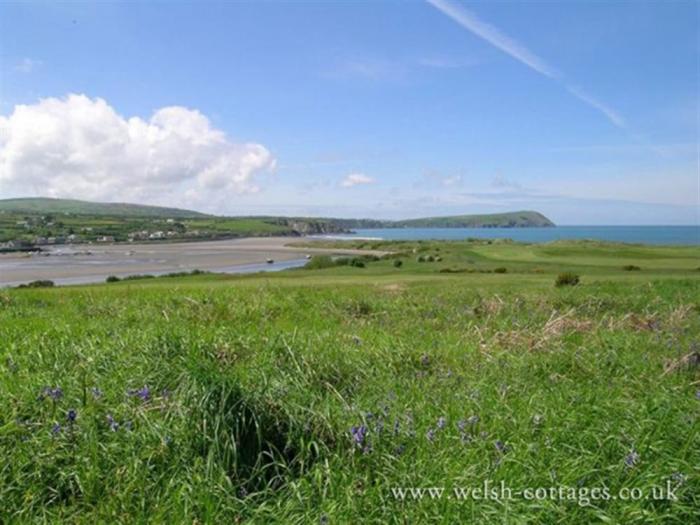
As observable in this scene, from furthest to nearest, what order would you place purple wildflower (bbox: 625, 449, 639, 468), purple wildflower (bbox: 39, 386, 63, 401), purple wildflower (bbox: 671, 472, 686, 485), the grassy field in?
purple wildflower (bbox: 39, 386, 63, 401)
purple wildflower (bbox: 625, 449, 639, 468)
purple wildflower (bbox: 671, 472, 686, 485)
the grassy field

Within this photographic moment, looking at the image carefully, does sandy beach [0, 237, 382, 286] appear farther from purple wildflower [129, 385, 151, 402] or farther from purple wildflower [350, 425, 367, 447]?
purple wildflower [350, 425, 367, 447]

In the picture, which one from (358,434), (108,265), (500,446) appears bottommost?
(108,265)

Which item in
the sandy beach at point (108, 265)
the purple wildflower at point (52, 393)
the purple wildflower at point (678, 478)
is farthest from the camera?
the sandy beach at point (108, 265)

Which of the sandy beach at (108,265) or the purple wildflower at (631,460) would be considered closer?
the purple wildflower at (631,460)

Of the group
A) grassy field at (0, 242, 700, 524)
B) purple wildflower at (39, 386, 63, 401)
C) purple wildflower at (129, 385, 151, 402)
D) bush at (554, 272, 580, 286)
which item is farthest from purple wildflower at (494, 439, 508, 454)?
bush at (554, 272, 580, 286)

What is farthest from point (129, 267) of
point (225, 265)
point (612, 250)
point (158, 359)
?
point (158, 359)

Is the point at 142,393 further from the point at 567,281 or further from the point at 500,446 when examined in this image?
the point at 567,281

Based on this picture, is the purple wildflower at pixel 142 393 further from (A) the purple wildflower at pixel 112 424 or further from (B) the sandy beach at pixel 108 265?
(B) the sandy beach at pixel 108 265

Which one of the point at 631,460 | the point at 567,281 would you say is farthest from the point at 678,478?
the point at 567,281

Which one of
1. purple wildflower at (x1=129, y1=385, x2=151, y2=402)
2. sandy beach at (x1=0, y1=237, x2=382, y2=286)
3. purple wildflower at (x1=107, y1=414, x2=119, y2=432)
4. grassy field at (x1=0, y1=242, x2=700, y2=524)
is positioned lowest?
sandy beach at (x1=0, y1=237, x2=382, y2=286)

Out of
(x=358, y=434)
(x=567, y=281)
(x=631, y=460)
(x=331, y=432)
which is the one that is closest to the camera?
(x=631, y=460)

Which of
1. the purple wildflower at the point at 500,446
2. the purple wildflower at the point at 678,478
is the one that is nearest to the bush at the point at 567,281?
the purple wildflower at the point at 500,446

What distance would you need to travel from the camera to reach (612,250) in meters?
50.3

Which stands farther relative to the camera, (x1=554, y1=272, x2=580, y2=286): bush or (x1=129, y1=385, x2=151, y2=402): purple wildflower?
(x1=554, y1=272, x2=580, y2=286): bush
